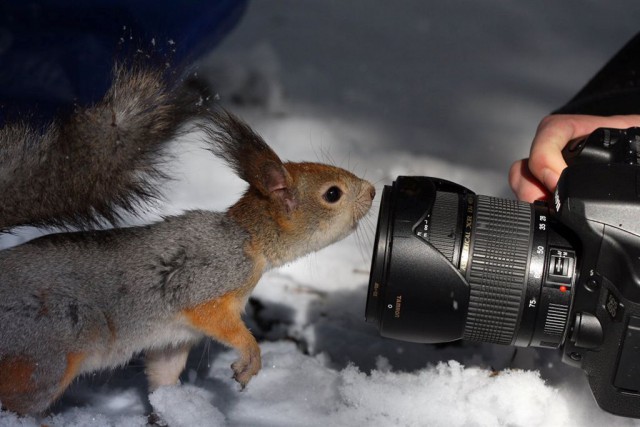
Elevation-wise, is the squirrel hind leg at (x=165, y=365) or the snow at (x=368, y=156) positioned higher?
the snow at (x=368, y=156)

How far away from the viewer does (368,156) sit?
268 cm

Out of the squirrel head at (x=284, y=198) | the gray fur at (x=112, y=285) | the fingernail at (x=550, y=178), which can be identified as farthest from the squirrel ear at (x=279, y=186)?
the fingernail at (x=550, y=178)

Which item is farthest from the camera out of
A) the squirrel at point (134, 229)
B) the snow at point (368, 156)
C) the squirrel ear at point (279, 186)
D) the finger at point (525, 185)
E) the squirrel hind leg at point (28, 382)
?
the finger at point (525, 185)

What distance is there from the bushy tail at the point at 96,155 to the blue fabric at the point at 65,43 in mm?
341

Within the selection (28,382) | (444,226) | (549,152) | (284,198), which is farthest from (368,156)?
(28,382)

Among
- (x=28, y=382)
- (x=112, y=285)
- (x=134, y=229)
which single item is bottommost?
(x=28, y=382)

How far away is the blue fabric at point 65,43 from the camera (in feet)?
6.81

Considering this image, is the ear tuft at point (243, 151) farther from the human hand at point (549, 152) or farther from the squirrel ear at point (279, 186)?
the human hand at point (549, 152)

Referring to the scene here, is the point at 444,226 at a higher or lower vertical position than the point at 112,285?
higher

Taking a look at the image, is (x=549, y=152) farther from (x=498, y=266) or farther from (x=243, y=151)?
(x=243, y=151)

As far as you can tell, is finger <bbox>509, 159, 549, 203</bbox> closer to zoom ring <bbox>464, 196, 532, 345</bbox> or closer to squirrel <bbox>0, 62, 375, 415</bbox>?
zoom ring <bbox>464, 196, 532, 345</bbox>

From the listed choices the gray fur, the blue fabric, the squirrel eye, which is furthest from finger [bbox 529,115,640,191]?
the blue fabric

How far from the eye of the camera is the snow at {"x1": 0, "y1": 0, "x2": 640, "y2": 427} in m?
1.81

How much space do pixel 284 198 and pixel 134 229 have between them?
1.09 ft
